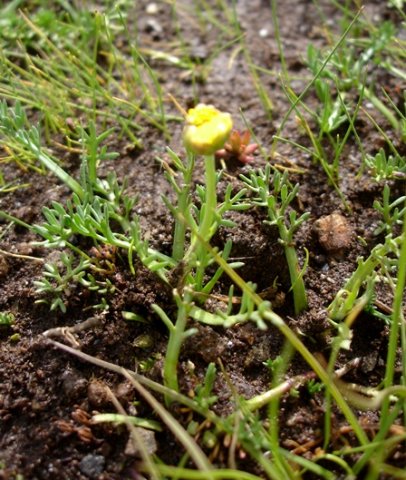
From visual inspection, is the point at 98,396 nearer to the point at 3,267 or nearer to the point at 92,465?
the point at 92,465

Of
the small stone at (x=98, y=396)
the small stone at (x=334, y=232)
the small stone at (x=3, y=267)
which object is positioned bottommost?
the small stone at (x=98, y=396)

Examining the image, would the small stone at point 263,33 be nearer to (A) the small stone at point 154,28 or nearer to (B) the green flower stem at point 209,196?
(A) the small stone at point 154,28

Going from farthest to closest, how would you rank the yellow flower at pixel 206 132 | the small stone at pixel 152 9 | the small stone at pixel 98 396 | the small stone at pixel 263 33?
1. the small stone at pixel 152 9
2. the small stone at pixel 263 33
3. the small stone at pixel 98 396
4. the yellow flower at pixel 206 132

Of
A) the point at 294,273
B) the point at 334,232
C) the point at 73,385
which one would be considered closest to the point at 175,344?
the point at 73,385

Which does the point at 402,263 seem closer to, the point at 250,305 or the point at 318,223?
the point at 250,305

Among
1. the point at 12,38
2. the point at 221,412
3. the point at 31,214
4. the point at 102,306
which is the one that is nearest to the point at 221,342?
the point at 221,412

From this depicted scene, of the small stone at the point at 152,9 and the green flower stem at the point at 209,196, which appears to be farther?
the small stone at the point at 152,9

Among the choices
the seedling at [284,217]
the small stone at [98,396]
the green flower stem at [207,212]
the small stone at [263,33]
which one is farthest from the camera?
the small stone at [263,33]

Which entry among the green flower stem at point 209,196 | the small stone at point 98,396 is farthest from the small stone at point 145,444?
the green flower stem at point 209,196
